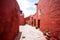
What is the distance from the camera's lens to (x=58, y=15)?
25.7ft

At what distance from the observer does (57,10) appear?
7.94 m

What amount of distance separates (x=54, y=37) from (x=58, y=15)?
1.93 metres

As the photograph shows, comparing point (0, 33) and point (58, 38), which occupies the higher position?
point (0, 33)

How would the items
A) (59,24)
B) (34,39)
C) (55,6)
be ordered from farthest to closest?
(34,39), (55,6), (59,24)

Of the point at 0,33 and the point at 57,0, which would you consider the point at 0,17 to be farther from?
the point at 57,0

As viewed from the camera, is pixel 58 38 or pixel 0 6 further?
pixel 58 38

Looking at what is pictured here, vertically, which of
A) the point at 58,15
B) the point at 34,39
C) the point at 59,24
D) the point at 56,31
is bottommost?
the point at 34,39

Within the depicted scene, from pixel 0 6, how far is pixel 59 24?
5.01m

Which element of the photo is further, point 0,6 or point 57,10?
point 57,10

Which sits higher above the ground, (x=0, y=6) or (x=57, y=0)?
(x=57, y=0)

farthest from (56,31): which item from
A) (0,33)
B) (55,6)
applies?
(0,33)

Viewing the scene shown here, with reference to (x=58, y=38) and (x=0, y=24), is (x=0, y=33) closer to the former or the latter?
(x=0, y=24)

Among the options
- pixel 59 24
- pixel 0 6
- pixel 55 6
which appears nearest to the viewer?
pixel 0 6

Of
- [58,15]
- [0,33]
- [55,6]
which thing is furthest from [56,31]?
[0,33]
